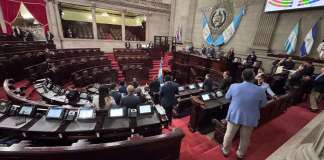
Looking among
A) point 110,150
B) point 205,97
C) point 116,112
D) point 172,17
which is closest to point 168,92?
point 205,97

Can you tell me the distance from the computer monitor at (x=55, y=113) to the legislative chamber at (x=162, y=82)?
2 centimetres

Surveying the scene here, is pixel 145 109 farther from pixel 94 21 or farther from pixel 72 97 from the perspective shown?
pixel 94 21

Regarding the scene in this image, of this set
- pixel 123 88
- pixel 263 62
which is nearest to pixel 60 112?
pixel 123 88

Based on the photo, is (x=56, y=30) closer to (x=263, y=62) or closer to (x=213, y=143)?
(x=213, y=143)

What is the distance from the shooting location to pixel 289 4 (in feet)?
20.6

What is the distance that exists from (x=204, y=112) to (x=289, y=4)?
698cm

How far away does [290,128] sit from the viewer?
2.93m

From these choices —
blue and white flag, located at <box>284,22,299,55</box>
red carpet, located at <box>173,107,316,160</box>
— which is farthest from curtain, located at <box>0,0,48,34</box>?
blue and white flag, located at <box>284,22,299,55</box>

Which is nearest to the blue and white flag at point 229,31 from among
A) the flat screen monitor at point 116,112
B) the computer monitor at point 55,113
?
the flat screen monitor at point 116,112

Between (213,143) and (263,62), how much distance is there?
668cm

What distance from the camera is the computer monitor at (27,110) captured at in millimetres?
2389

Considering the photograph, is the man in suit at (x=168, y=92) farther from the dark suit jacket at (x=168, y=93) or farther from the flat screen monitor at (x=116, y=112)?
the flat screen monitor at (x=116, y=112)

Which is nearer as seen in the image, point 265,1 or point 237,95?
point 237,95

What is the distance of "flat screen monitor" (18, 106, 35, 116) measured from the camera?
239cm
